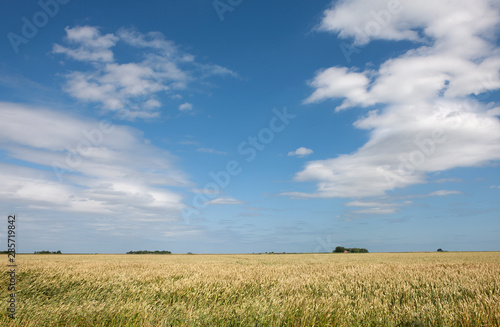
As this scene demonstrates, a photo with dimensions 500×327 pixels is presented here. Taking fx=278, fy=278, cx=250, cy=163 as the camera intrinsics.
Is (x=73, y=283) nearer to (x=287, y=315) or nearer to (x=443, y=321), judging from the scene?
(x=287, y=315)

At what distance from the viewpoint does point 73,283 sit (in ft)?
26.2

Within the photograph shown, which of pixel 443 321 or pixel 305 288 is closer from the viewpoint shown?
pixel 443 321

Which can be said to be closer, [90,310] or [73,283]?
[90,310]

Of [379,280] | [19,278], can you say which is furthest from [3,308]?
[379,280]

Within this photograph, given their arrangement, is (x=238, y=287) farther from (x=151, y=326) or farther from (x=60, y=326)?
(x=60, y=326)

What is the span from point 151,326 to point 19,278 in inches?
293

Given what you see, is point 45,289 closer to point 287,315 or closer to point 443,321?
point 287,315

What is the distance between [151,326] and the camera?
3766mm

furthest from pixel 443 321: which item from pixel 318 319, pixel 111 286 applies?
pixel 111 286

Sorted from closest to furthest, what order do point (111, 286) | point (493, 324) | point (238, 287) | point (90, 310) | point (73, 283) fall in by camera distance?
point (493, 324), point (90, 310), point (238, 287), point (111, 286), point (73, 283)

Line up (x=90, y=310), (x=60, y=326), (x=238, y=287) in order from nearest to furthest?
(x=60, y=326) → (x=90, y=310) → (x=238, y=287)

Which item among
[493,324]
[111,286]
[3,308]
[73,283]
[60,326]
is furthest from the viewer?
[73,283]

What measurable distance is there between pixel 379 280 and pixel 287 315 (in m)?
4.67

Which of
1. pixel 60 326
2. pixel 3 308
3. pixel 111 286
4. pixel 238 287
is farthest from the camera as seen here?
pixel 111 286
